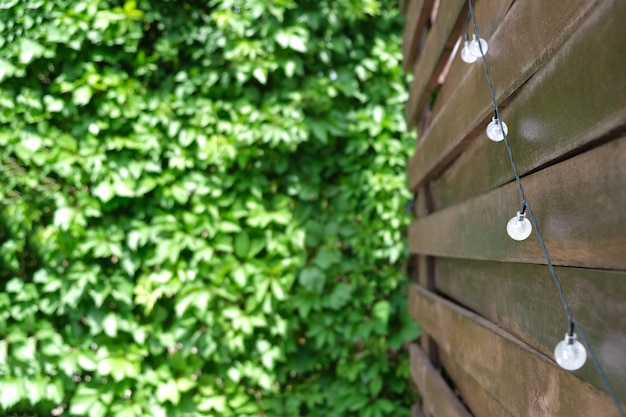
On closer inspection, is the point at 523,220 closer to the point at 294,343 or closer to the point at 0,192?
the point at 294,343

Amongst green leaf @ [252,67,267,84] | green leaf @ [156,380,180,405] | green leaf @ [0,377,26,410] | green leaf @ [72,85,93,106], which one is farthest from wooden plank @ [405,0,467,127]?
green leaf @ [0,377,26,410]

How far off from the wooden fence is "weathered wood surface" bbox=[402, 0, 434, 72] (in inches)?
9.7

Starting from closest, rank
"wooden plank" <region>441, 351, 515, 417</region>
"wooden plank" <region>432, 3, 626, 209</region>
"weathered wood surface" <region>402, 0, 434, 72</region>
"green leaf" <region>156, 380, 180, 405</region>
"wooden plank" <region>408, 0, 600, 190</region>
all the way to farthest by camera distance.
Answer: "wooden plank" <region>432, 3, 626, 209</region>, "wooden plank" <region>408, 0, 600, 190</region>, "wooden plank" <region>441, 351, 515, 417</region>, "weathered wood surface" <region>402, 0, 434, 72</region>, "green leaf" <region>156, 380, 180, 405</region>

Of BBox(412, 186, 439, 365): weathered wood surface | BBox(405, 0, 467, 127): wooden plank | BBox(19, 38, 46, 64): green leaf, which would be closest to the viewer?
BBox(405, 0, 467, 127): wooden plank

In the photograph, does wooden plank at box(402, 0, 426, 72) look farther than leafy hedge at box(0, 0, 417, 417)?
No

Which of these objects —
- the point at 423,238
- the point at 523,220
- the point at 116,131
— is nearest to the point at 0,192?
the point at 116,131

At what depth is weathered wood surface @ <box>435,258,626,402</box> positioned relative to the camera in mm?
518

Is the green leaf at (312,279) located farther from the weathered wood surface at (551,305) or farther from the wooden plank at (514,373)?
the weathered wood surface at (551,305)

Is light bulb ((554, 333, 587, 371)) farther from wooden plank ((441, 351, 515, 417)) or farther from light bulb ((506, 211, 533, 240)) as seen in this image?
wooden plank ((441, 351, 515, 417))

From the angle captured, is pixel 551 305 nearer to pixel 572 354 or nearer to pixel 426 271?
pixel 572 354

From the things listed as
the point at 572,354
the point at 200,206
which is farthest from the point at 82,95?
the point at 572,354

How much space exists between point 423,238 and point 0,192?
1.47 metres

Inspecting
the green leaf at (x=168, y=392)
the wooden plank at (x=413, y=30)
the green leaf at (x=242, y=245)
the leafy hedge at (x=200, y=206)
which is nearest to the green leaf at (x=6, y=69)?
the leafy hedge at (x=200, y=206)

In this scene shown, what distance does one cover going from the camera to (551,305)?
708 millimetres
